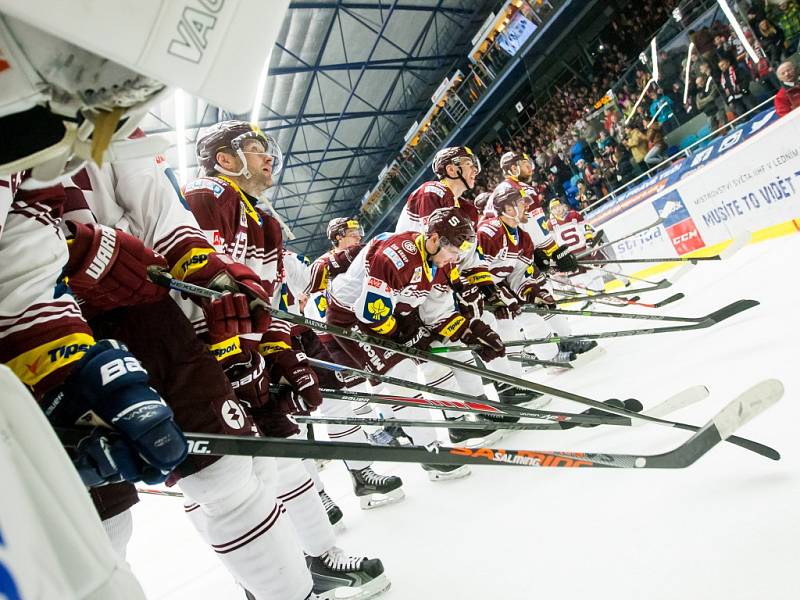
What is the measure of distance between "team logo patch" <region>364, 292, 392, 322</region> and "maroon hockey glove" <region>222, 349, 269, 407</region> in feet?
3.89

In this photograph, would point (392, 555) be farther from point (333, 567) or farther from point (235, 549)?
point (235, 549)

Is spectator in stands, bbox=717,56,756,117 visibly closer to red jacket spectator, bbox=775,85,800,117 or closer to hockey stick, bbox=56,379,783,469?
red jacket spectator, bbox=775,85,800,117

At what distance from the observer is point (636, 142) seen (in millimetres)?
6715

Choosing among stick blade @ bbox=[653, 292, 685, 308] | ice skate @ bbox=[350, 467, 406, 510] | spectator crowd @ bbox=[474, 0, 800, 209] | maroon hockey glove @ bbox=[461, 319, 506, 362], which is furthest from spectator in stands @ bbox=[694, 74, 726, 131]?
ice skate @ bbox=[350, 467, 406, 510]

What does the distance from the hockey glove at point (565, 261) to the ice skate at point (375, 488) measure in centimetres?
281

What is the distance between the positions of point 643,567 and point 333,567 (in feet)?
2.93

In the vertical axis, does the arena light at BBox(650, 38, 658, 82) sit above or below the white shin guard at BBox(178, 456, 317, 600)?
above

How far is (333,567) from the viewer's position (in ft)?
5.40

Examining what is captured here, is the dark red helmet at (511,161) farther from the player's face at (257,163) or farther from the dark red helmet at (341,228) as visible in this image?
the player's face at (257,163)

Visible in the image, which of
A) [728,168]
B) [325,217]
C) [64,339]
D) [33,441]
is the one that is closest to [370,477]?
[64,339]

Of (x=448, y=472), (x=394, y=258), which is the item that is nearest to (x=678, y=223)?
(x=394, y=258)

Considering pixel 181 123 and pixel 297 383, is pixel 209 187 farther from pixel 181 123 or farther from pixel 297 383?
pixel 181 123

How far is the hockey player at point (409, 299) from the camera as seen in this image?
113 inches

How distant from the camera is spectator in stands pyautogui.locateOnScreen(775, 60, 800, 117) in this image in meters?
4.70
